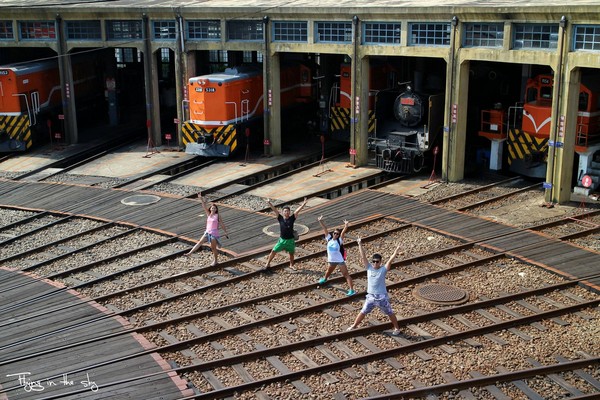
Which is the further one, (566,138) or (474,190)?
(474,190)

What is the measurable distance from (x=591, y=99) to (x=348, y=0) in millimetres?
8847

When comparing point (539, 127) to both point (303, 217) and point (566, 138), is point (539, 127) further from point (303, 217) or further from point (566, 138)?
point (303, 217)

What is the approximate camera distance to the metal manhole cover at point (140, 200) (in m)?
21.8

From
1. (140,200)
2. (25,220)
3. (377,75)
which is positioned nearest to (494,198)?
(377,75)

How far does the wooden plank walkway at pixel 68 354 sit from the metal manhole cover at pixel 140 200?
654 cm

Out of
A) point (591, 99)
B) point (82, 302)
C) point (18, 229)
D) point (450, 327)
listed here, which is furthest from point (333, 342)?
point (591, 99)

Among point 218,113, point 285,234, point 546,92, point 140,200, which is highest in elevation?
point 546,92

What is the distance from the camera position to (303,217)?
20.5 metres

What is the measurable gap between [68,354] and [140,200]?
9.89m

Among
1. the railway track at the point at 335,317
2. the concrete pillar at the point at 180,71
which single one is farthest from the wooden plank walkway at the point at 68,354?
the concrete pillar at the point at 180,71

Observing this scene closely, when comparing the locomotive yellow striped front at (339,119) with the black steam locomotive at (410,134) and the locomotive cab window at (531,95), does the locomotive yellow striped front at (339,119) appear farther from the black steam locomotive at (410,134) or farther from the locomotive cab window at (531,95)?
the locomotive cab window at (531,95)

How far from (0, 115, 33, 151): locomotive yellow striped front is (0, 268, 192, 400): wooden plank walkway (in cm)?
1448

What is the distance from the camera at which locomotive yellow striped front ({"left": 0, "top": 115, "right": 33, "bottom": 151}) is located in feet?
94.0

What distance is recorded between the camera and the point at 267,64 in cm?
2720
